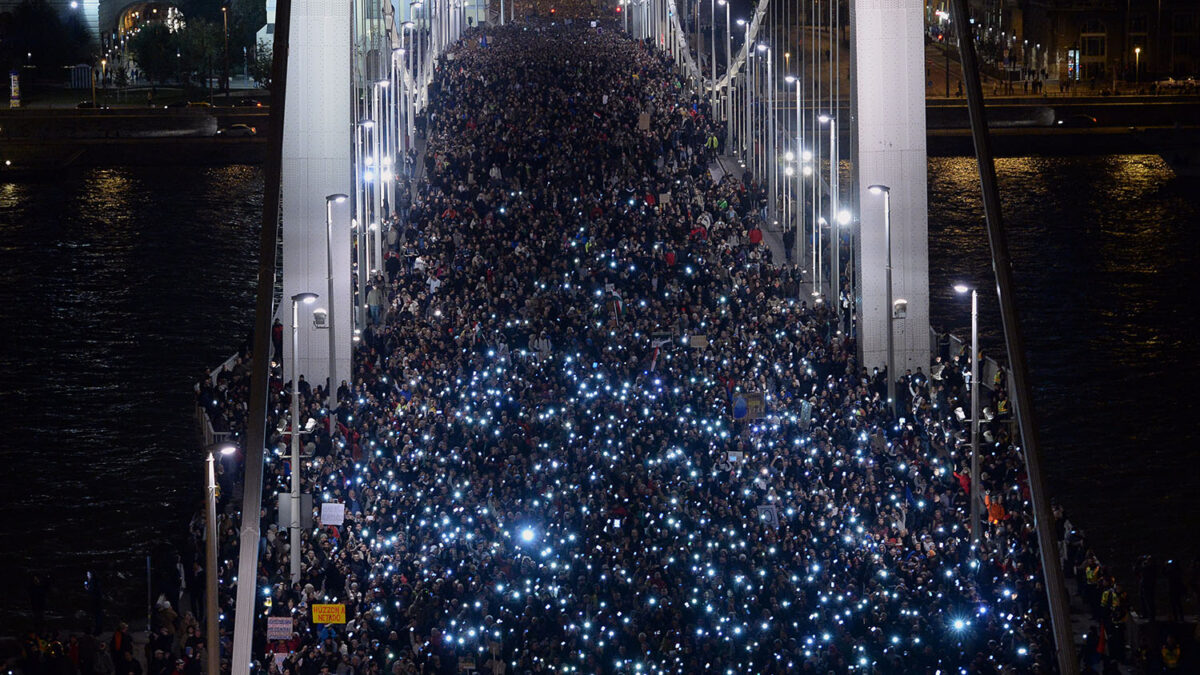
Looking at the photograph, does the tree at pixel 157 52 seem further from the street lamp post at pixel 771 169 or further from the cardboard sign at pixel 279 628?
the cardboard sign at pixel 279 628

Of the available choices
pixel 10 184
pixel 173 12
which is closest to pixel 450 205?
pixel 10 184

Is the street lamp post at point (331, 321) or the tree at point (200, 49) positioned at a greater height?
the tree at point (200, 49)

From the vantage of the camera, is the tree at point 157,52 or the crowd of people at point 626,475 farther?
the tree at point 157,52

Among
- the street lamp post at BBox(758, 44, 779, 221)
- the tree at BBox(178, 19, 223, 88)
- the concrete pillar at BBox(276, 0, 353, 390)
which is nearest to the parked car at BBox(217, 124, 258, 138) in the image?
the tree at BBox(178, 19, 223, 88)

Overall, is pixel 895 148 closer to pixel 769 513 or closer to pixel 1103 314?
pixel 769 513

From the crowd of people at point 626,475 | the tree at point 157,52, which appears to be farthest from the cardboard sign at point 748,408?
the tree at point 157,52

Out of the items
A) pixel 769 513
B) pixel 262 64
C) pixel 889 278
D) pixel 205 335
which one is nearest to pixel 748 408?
pixel 769 513
